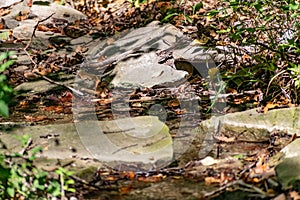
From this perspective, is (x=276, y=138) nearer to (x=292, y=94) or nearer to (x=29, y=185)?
(x=292, y=94)

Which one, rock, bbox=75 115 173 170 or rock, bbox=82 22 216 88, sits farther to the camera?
rock, bbox=82 22 216 88

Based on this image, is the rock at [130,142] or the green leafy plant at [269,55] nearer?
the rock at [130,142]

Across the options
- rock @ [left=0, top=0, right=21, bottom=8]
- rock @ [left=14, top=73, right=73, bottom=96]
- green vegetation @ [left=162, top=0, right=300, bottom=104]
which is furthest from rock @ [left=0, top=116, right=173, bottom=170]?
rock @ [left=0, top=0, right=21, bottom=8]

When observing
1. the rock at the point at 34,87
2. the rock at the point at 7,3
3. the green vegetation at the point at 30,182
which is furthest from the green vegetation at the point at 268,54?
the rock at the point at 7,3

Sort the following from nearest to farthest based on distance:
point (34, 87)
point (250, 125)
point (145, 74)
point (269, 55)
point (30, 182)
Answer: point (30, 182) → point (250, 125) → point (269, 55) → point (145, 74) → point (34, 87)

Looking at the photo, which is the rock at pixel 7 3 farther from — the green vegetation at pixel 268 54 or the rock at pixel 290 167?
the rock at pixel 290 167

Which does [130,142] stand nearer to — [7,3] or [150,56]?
[150,56]

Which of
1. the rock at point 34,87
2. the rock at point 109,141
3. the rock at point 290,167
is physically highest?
the rock at point 290,167

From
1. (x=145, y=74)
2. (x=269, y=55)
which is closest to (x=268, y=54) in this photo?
(x=269, y=55)

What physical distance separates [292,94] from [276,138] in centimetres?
61

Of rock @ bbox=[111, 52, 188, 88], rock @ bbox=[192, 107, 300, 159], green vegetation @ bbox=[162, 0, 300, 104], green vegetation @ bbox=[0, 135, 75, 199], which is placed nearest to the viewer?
green vegetation @ bbox=[0, 135, 75, 199]

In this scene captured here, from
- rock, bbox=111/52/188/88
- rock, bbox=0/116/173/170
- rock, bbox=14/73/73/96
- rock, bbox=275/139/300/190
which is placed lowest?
rock, bbox=14/73/73/96

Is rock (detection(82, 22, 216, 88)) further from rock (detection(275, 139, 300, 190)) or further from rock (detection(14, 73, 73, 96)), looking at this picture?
rock (detection(275, 139, 300, 190))

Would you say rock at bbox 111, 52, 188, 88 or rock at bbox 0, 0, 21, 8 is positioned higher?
rock at bbox 111, 52, 188, 88
